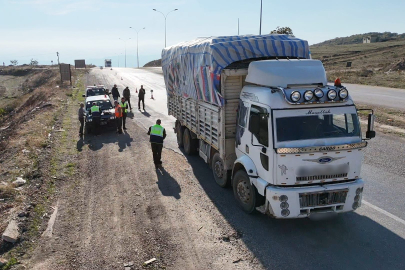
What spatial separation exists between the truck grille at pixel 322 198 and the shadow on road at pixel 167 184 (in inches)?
140

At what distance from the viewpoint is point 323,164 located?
22.5 ft

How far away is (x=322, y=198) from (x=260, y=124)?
6.39 feet

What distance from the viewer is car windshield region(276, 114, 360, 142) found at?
6969 mm

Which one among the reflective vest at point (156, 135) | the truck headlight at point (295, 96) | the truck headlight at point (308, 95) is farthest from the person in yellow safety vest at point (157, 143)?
the truck headlight at point (308, 95)

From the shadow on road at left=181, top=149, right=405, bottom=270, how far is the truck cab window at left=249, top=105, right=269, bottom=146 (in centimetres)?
192

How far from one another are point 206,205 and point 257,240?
6.54 ft

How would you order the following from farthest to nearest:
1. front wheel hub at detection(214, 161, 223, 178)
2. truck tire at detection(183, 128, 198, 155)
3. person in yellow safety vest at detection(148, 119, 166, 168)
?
truck tire at detection(183, 128, 198, 155), person in yellow safety vest at detection(148, 119, 166, 168), front wheel hub at detection(214, 161, 223, 178)

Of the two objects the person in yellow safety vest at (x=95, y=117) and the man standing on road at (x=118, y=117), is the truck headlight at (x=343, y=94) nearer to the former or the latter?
the man standing on road at (x=118, y=117)

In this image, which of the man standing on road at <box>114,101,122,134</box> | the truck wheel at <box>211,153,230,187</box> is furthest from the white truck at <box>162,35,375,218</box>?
the man standing on road at <box>114,101,122,134</box>

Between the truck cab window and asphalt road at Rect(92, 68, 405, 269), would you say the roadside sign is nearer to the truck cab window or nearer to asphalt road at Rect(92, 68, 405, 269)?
asphalt road at Rect(92, 68, 405, 269)

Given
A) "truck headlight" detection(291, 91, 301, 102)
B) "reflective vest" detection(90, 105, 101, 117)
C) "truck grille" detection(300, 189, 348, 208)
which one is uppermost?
"truck headlight" detection(291, 91, 301, 102)

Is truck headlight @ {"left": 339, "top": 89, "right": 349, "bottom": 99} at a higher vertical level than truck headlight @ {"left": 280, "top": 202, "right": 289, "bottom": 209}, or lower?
higher

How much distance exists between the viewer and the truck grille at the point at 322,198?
271 inches

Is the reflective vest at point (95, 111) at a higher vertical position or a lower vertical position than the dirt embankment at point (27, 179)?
higher
